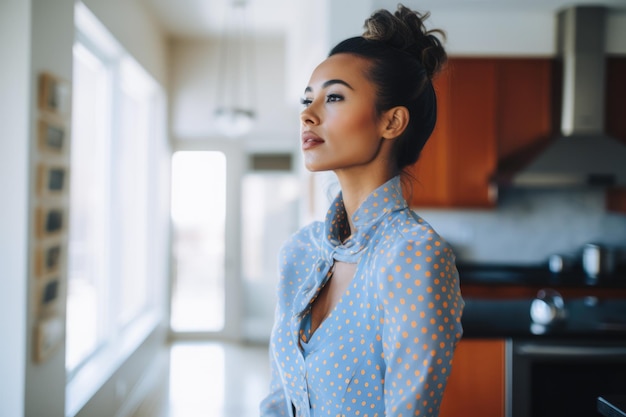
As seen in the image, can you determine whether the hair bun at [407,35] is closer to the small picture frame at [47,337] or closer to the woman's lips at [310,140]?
the woman's lips at [310,140]

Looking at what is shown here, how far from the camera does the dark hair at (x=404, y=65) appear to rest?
0.83 metres

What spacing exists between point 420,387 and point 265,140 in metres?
5.80

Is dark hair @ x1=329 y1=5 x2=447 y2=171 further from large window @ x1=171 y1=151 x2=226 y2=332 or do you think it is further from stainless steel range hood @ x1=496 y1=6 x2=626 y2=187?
large window @ x1=171 y1=151 x2=226 y2=332

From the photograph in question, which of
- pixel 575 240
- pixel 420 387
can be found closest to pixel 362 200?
pixel 420 387

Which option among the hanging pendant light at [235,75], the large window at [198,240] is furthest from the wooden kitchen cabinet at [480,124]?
the large window at [198,240]

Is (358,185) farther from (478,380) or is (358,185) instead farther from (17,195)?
(17,195)

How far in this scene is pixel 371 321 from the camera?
0.78 metres

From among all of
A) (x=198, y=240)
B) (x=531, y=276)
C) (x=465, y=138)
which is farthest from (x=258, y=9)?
(x=531, y=276)

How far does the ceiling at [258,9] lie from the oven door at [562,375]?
253 cm

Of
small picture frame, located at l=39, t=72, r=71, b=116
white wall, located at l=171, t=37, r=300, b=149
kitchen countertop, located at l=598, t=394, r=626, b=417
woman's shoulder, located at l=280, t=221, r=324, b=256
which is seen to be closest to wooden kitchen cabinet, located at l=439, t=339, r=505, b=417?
kitchen countertop, located at l=598, t=394, r=626, b=417

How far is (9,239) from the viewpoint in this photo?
2170mm

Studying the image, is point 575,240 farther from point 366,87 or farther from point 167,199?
point 366,87

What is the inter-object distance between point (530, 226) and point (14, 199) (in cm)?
399

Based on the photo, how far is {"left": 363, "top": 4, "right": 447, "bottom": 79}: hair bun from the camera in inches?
33.8
